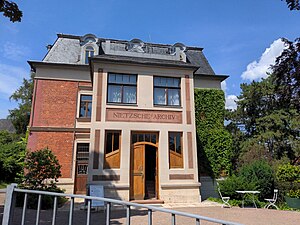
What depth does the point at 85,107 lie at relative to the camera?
15.6m

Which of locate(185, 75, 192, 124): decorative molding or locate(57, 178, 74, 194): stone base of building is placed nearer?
locate(185, 75, 192, 124): decorative molding

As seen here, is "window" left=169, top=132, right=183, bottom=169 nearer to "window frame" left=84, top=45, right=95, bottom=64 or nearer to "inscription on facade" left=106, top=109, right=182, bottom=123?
"inscription on facade" left=106, top=109, right=182, bottom=123

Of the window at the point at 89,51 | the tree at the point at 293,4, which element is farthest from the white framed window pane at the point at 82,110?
the tree at the point at 293,4

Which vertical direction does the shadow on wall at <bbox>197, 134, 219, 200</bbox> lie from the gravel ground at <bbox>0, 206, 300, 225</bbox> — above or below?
above

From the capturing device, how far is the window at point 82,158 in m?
14.5

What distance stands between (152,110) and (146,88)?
47.9 inches

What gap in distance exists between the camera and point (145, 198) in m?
10.6

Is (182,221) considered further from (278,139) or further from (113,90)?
(278,139)

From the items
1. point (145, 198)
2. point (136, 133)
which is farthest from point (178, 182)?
point (136, 133)

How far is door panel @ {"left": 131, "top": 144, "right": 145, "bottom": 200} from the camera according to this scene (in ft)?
34.1

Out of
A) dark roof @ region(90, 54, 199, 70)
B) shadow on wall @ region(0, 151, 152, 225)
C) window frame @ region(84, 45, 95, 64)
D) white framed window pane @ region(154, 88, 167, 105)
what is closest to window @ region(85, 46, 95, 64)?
window frame @ region(84, 45, 95, 64)

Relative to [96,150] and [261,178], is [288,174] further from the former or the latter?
[96,150]

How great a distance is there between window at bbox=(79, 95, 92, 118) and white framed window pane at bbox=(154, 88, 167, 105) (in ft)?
19.1

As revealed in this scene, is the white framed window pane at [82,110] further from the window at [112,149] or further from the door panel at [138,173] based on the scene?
the door panel at [138,173]
